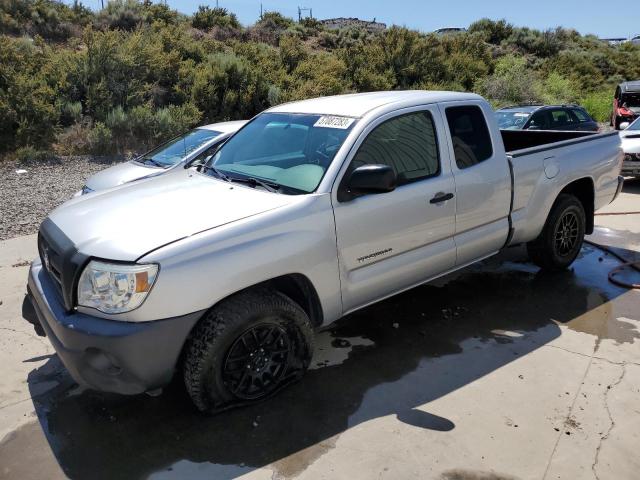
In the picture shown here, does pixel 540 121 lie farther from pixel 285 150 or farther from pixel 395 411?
pixel 395 411

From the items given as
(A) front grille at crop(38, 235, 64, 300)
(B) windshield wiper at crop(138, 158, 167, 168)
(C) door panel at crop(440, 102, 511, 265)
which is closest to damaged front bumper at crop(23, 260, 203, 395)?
(A) front grille at crop(38, 235, 64, 300)

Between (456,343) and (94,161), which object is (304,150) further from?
(94,161)

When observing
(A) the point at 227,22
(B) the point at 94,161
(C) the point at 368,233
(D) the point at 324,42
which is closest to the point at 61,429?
(C) the point at 368,233

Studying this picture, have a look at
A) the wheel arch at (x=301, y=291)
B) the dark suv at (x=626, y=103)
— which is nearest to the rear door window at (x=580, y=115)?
the dark suv at (x=626, y=103)

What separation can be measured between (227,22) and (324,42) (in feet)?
20.3

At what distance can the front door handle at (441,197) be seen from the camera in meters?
4.13

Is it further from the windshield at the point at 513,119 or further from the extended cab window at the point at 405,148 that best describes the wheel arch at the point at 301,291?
the windshield at the point at 513,119

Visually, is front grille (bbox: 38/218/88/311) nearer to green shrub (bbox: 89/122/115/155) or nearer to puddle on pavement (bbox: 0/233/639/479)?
puddle on pavement (bbox: 0/233/639/479)

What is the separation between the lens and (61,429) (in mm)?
3326

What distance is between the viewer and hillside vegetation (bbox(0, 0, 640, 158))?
13.2 metres

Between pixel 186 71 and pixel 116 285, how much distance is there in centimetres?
1493

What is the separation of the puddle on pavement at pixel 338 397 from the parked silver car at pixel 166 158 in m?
3.59

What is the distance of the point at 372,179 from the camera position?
11.5 ft

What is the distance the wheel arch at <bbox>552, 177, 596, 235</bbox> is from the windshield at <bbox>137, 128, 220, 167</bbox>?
4.59m
